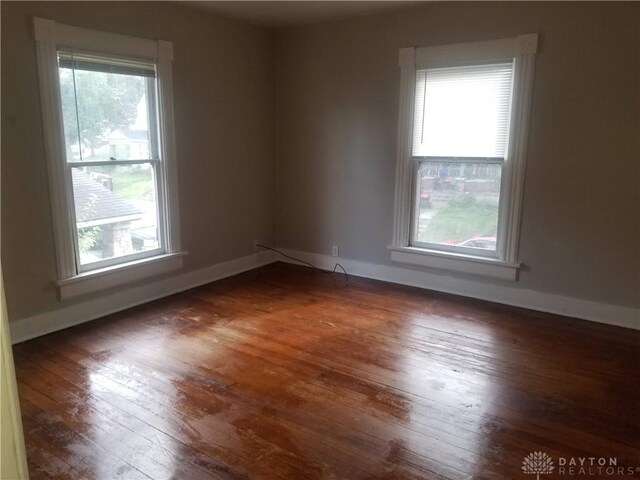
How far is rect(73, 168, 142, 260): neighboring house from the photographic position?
3.49 m

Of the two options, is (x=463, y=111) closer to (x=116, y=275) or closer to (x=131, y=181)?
(x=131, y=181)

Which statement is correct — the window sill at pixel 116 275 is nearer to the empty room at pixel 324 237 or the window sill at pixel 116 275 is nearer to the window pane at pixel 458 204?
the empty room at pixel 324 237

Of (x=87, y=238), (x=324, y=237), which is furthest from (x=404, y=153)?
(x=87, y=238)

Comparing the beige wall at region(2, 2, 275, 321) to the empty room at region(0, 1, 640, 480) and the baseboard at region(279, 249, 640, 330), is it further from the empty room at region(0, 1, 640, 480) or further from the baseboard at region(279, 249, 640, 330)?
the baseboard at region(279, 249, 640, 330)

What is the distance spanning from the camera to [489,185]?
4008 millimetres

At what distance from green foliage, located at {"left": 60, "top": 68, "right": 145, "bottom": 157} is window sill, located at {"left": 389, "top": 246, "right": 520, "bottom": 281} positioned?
263 cm

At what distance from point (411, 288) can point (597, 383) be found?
6.23ft

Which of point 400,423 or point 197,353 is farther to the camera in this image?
point 197,353

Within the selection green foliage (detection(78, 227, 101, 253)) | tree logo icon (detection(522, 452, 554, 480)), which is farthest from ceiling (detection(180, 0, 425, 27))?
tree logo icon (detection(522, 452, 554, 480))

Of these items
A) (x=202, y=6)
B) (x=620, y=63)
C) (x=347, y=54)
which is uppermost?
(x=202, y=6)

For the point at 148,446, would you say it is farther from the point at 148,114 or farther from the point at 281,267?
the point at 281,267

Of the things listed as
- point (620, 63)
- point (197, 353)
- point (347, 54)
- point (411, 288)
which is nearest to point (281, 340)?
point (197, 353)

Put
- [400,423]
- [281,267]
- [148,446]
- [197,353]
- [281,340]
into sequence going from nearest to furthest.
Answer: [148,446] → [400,423] → [197,353] → [281,340] → [281,267]

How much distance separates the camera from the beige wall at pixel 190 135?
10.1 feet
